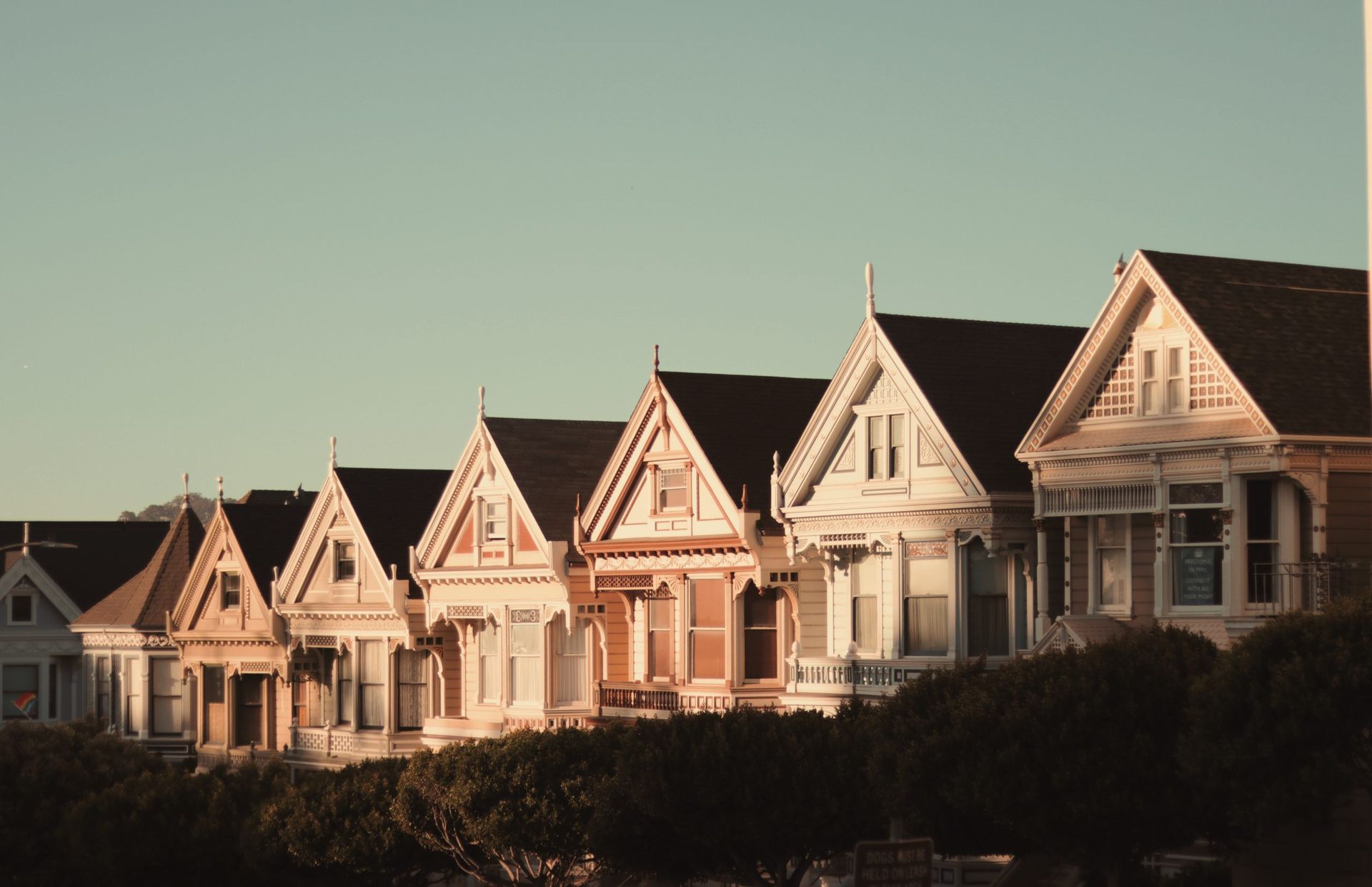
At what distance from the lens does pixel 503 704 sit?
51594mm

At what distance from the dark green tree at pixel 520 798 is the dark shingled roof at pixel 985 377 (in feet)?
28.5

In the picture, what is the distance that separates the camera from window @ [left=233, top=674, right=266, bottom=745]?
206ft

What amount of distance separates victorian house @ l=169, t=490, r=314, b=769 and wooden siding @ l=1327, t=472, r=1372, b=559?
112 feet

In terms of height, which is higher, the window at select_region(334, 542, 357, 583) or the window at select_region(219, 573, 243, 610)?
the window at select_region(334, 542, 357, 583)

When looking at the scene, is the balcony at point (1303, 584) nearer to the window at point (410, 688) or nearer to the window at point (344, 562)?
the window at point (410, 688)

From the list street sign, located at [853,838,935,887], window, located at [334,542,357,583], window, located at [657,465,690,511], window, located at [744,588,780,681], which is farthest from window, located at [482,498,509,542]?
street sign, located at [853,838,935,887]

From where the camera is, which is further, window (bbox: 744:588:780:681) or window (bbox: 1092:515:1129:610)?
window (bbox: 744:588:780:681)

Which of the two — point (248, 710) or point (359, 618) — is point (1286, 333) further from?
point (248, 710)

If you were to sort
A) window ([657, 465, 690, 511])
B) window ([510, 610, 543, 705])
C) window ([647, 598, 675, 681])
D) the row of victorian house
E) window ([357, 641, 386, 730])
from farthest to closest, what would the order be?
window ([357, 641, 386, 730]), window ([510, 610, 543, 705]), window ([647, 598, 675, 681]), window ([657, 465, 690, 511]), the row of victorian house

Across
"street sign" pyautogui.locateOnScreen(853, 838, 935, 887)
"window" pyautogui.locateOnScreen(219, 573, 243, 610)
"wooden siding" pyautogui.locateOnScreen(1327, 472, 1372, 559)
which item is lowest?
"street sign" pyautogui.locateOnScreen(853, 838, 935, 887)

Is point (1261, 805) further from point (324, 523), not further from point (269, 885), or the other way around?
point (324, 523)

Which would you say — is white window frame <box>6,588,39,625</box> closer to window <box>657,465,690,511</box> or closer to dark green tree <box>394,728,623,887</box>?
window <box>657,465,690,511</box>

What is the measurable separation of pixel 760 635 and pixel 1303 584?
14.5m

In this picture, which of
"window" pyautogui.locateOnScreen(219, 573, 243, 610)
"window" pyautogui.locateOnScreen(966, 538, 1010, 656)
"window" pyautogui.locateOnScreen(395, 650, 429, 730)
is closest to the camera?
"window" pyautogui.locateOnScreen(966, 538, 1010, 656)
